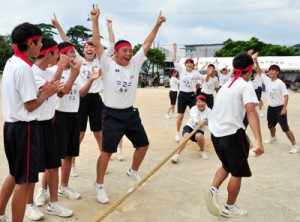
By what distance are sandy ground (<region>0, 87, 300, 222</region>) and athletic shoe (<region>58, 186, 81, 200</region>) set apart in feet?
0.23

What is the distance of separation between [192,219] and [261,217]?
83 cm

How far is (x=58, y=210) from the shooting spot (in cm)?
369

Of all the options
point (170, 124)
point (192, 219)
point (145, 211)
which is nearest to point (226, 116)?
point (192, 219)

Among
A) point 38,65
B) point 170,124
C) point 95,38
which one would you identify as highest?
point 95,38

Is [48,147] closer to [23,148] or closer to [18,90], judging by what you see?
[23,148]

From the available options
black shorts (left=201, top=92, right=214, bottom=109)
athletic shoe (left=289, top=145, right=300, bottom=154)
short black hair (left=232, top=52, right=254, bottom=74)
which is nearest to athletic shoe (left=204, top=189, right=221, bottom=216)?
short black hair (left=232, top=52, right=254, bottom=74)

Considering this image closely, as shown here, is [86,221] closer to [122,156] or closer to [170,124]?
[122,156]

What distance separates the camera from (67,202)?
4.11 m

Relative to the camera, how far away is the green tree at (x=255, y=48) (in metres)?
46.6

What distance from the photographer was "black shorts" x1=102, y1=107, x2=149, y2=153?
4191mm

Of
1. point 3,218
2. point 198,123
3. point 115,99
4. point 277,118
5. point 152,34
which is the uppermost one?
point 152,34

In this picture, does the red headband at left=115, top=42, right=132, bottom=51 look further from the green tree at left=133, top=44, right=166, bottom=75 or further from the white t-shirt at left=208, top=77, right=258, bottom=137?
the green tree at left=133, top=44, right=166, bottom=75

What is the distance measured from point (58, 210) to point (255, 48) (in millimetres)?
49665

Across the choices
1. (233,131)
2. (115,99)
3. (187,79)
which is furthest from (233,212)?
(187,79)
